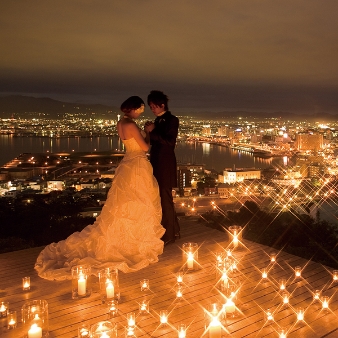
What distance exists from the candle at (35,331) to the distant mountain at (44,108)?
55818 mm

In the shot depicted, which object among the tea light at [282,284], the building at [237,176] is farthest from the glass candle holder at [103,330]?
the building at [237,176]

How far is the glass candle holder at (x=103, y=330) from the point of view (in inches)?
64.9

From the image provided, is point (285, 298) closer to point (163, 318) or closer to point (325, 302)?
point (325, 302)

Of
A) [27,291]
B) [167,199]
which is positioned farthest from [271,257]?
[27,291]

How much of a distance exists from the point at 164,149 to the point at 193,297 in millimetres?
1398

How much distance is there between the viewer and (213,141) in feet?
163

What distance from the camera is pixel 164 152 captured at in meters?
3.35

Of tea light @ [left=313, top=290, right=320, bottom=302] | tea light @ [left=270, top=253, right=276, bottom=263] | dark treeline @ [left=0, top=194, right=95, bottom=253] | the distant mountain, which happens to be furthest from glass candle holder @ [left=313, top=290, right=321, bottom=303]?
the distant mountain

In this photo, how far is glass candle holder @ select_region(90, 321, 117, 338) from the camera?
1.65 meters

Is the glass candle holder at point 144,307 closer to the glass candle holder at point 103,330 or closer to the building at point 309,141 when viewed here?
the glass candle holder at point 103,330

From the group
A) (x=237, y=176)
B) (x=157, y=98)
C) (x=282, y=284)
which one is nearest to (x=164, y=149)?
(x=157, y=98)

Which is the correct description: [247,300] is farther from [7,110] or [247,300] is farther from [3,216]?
[7,110]

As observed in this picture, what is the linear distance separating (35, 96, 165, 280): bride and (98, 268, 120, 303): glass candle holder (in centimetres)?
45

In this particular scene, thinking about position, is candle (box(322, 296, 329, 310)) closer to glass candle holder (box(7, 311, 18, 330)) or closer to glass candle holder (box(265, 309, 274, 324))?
glass candle holder (box(265, 309, 274, 324))
